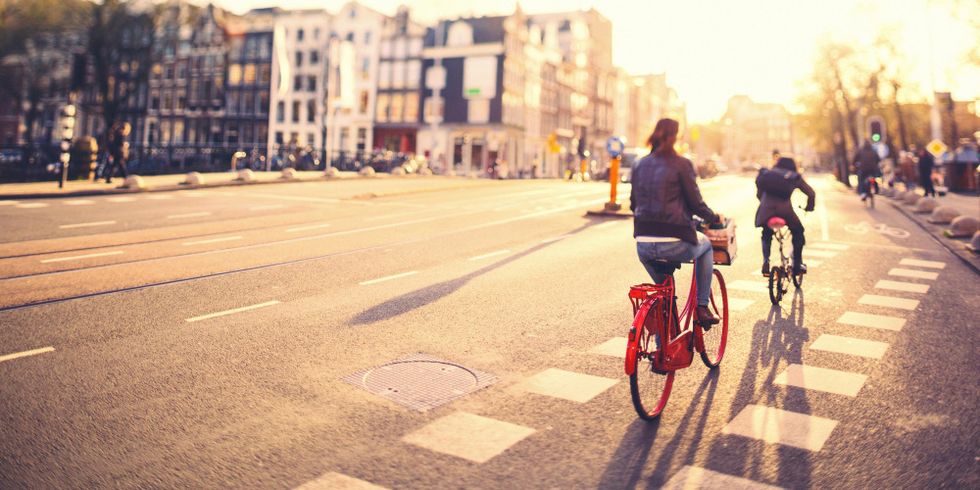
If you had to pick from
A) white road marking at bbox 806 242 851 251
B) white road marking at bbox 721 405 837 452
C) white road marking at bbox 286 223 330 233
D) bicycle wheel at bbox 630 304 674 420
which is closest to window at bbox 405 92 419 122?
white road marking at bbox 286 223 330 233

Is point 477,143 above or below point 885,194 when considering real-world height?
above

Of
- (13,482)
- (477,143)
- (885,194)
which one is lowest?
(13,482)

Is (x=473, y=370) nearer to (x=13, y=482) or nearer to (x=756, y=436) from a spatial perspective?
(x=756, y=436)

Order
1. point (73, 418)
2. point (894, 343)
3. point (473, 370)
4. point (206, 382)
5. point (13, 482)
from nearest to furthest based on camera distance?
point (13, 482), point (73, 418), point (206, 382), point (473, 370), point (894, 343)

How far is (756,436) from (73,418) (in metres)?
3.88

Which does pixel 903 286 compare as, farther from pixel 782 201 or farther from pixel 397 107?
pixel 397 107

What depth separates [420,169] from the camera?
150 feet

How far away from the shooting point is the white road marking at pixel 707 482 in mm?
3814

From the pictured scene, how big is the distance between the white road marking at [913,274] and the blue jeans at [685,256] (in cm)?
674

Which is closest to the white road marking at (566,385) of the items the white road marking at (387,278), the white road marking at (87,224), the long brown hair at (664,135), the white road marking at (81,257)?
the long brown hair at (664,135)

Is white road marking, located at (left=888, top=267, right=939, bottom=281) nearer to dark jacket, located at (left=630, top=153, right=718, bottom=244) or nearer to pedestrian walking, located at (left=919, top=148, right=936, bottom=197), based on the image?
dark jacket, located at (left=630, top=153, right=718, bottom=244)

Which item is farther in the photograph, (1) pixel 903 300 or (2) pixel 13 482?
(1) pixel 903 300

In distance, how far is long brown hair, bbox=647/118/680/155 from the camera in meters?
5.16

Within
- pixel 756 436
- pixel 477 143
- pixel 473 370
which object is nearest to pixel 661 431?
pixel 756 436
